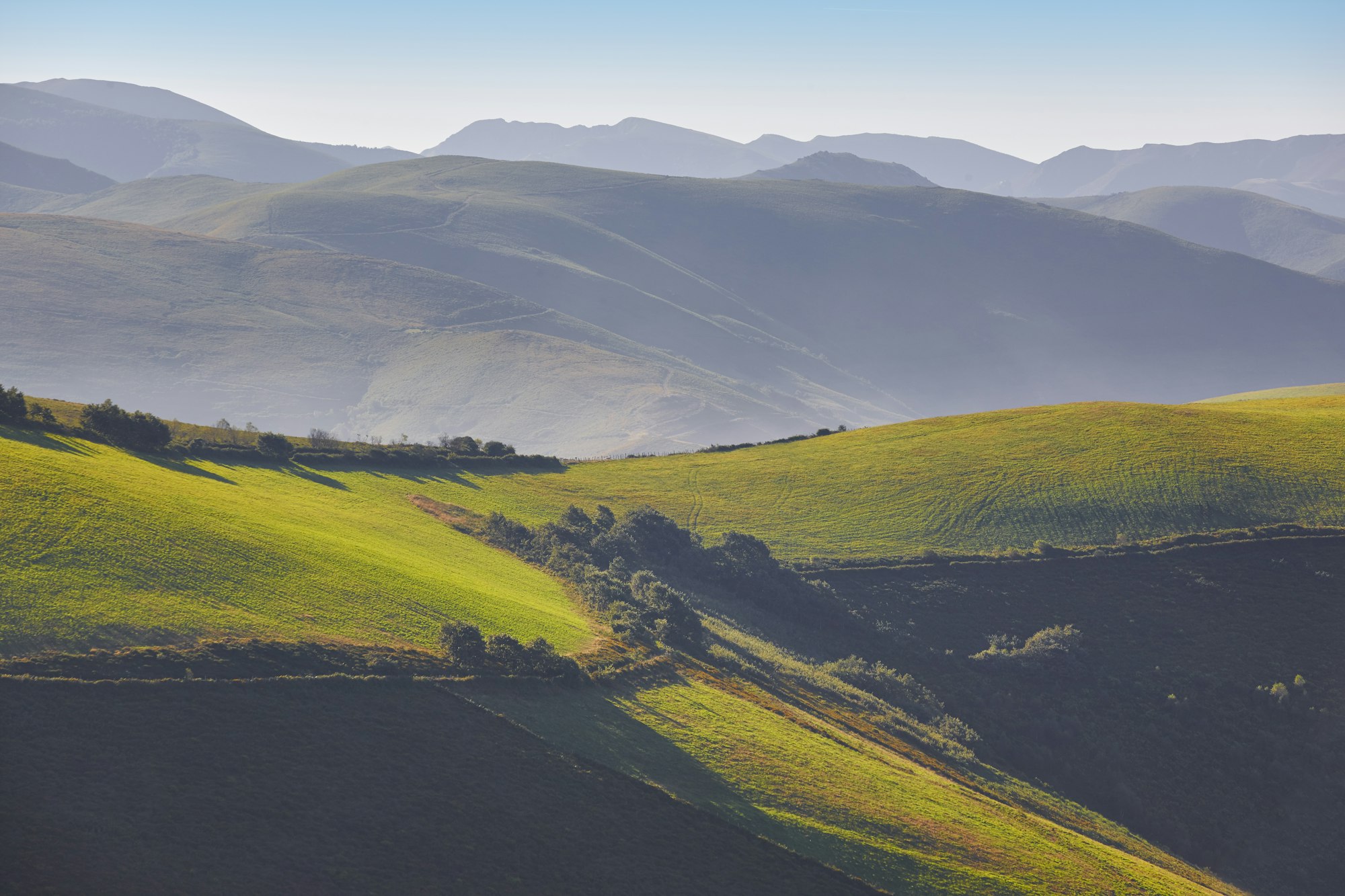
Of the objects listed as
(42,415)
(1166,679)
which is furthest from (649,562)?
(42,415)

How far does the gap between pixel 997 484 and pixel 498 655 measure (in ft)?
161

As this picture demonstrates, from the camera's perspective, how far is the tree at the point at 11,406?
48.1 meters

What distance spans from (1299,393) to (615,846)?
128913 mm

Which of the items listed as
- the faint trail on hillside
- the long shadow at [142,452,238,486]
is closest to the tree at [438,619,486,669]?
the long shadow at [142,452,238,486]

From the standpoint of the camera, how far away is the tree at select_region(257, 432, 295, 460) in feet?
202

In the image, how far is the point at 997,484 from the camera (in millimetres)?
78250

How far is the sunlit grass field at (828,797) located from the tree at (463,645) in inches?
52.6

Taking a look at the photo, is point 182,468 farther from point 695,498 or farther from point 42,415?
point 695,498

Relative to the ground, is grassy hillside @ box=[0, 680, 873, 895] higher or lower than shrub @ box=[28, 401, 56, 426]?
lower

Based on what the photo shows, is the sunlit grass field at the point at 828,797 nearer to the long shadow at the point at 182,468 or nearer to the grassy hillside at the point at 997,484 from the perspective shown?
the long shadow at the point at 182,468

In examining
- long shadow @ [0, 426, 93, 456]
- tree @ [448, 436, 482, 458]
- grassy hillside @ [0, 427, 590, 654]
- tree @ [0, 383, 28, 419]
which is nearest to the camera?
grassy hillside @ [0, 427, 590, 654]

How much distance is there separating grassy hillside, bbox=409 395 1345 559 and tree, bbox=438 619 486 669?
2728 cm

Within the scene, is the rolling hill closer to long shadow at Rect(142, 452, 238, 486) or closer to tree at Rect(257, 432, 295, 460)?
long shadow at Rect(142, 452, 238, 486)

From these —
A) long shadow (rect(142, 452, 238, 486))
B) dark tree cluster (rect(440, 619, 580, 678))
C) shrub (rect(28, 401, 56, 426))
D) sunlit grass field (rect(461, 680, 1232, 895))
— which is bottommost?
sunlit grass field (rect(461, 680, 1232, 895))
